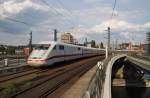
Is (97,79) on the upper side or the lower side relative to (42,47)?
lower

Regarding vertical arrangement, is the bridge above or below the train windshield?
below

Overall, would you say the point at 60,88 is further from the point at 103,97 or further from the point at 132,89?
the point at 132,89

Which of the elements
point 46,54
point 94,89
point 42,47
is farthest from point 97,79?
point 42,47

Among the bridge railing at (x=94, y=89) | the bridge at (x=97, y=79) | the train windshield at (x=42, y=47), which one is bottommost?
the bridge at (x=97, y=79)

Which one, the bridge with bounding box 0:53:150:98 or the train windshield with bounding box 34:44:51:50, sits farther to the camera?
the train windshield with bounding box 34:44:51:50

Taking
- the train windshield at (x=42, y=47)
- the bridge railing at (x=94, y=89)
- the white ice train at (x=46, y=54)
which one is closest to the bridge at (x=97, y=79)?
the bridge railing at (x=94, y=89)

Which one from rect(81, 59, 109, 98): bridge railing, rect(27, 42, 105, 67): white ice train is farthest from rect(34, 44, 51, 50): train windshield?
rect(81, 59, 109, 98): bridge railing

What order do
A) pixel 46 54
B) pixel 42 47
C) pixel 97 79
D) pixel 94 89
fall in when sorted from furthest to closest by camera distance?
pixel 42 47 < pixel 46 54 < pixel 97 79 < pixel 94 89

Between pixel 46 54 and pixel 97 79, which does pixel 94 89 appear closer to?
pixel 97 79

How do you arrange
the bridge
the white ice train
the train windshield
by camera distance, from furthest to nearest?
the train windshield → the white ice train → the bridge

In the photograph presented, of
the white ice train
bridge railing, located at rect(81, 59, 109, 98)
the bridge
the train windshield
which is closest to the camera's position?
A: bridge railing, located at rect(81, 59, 109, 98)

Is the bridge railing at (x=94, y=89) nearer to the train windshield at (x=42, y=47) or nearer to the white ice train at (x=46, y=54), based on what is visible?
the white ice train at (x=46, y=54)

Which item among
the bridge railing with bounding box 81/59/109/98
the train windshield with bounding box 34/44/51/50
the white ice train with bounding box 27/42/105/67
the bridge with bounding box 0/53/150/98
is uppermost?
the train windshield with bounding box 34/44/51/50

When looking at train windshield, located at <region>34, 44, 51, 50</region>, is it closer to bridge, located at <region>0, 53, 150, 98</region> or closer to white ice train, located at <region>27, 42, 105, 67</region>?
white ice train, located at <region>27, 42, 105, 67</region>
